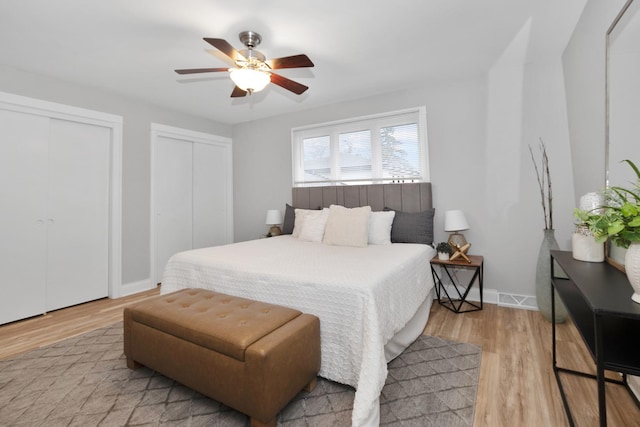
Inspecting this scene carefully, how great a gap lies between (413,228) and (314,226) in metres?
1.08

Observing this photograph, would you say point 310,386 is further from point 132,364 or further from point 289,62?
point 289,62

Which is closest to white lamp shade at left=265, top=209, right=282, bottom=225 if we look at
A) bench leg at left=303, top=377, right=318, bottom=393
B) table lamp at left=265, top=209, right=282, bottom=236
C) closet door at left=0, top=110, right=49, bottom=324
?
table lamp at left=265, top=209, right=282, bottom=236

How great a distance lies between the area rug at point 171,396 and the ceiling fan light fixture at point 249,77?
2.09 meters

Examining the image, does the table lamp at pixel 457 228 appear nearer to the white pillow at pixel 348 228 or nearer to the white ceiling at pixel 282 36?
the white pillow at pixel 348 228

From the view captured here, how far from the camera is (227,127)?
4969 mm

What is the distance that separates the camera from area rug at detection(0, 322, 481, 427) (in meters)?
1.49

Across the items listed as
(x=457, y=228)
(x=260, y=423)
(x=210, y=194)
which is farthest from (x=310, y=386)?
(x=210, y=194)

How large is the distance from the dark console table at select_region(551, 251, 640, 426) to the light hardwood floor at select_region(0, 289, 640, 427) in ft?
0.30

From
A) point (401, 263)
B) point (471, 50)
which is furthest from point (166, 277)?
point (471, 50)

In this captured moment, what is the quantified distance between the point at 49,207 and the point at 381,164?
3747 mm

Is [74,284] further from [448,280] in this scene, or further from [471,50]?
[471,50]

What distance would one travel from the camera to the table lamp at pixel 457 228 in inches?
113

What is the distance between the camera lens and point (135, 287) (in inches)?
146

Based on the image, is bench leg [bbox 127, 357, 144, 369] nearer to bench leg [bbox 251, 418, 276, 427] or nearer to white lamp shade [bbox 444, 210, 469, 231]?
bench leg [bbox 251, 418, 276, 427]
